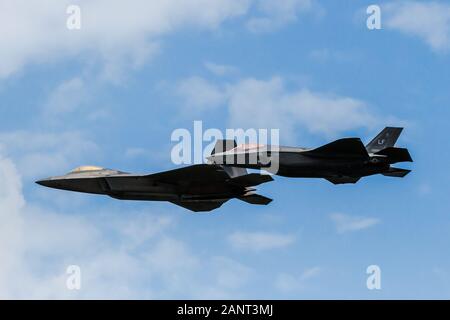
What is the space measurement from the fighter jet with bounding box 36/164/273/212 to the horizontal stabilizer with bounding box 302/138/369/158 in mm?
4868

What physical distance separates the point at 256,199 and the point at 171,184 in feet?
19.4

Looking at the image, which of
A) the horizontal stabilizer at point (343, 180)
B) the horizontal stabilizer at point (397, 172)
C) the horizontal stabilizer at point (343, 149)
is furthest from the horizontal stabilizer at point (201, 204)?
the horizontal stabilizer at point (397, 172)

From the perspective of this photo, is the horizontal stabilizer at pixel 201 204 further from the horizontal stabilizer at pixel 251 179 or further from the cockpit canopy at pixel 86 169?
the cockpit canopy at pixel 86 169

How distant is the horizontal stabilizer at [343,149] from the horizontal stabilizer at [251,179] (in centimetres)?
307

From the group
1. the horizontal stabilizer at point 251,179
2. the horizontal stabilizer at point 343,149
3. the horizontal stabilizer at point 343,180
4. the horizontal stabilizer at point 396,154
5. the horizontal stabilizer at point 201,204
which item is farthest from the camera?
the horizontal stabilizer at point 201,204

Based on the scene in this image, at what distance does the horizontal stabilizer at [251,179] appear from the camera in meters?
58.1

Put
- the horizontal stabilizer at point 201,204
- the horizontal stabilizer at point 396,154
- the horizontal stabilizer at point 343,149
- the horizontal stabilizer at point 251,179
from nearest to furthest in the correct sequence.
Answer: the horizontal stabilizer at point 343,149 < the horizontal stabilizer at point 396,154 < the horizontal stabilizer at point 251,179 < the horizontal stabilizer at point 201,204

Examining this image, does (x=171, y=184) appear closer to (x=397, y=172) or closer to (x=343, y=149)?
(x=343, y=149)

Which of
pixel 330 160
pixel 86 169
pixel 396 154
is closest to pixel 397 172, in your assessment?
pixel 396 154

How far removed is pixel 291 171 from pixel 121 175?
437 inches

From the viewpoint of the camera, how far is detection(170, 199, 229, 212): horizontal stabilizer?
62.6 meters

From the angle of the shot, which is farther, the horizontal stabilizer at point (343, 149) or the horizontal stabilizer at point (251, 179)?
the horizontal stabilizer at point (251, 179)

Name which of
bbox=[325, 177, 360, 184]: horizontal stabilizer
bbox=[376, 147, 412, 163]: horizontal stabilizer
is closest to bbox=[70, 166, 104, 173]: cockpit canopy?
bbox=[325, 177, 360, 184]: horizontal stabilizer

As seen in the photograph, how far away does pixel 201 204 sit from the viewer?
6322 cm
